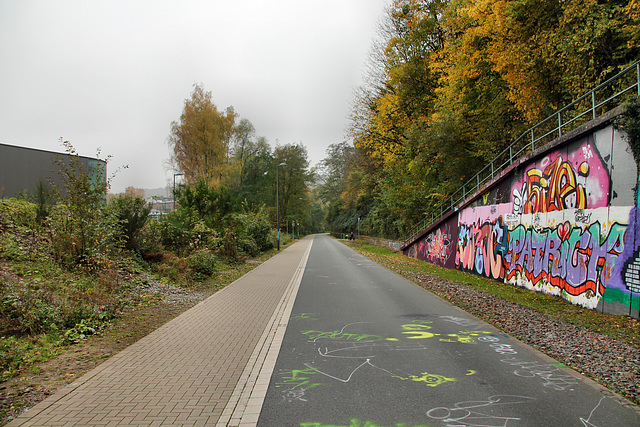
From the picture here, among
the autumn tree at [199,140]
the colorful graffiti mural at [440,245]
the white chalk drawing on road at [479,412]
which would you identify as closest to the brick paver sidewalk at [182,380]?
the white chalk drawing on road at [479,412]

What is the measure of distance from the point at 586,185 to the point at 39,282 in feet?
39.5

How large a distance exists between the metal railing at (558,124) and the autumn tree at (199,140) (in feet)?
63.8

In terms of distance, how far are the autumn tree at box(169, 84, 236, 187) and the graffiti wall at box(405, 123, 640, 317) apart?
27.2 m

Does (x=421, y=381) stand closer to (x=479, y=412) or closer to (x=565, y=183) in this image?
(x=479, y=412)

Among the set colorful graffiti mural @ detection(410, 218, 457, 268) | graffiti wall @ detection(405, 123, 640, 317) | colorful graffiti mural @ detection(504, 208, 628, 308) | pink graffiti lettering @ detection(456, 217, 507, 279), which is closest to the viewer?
graffiti wall @ detection(405, 123, 640, 317)

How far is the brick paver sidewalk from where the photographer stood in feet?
11.9

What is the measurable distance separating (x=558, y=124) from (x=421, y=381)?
10.0 metres

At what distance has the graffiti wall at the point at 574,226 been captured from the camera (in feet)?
25.6

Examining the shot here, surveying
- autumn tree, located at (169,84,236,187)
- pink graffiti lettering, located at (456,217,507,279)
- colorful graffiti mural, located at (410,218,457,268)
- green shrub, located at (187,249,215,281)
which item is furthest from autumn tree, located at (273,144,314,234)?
green shrub, located at (187,249,215,281)

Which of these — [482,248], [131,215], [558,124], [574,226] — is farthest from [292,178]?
[574,226]

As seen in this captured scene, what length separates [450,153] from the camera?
797 inches

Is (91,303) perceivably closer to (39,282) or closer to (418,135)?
(39,282)

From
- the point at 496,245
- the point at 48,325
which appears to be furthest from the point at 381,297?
the point at 48,325

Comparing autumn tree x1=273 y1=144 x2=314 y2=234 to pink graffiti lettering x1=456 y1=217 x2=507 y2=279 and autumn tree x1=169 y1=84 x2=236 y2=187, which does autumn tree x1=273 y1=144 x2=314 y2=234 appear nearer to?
autumn tree x1=169 y1=84 x2=236 y2=187
